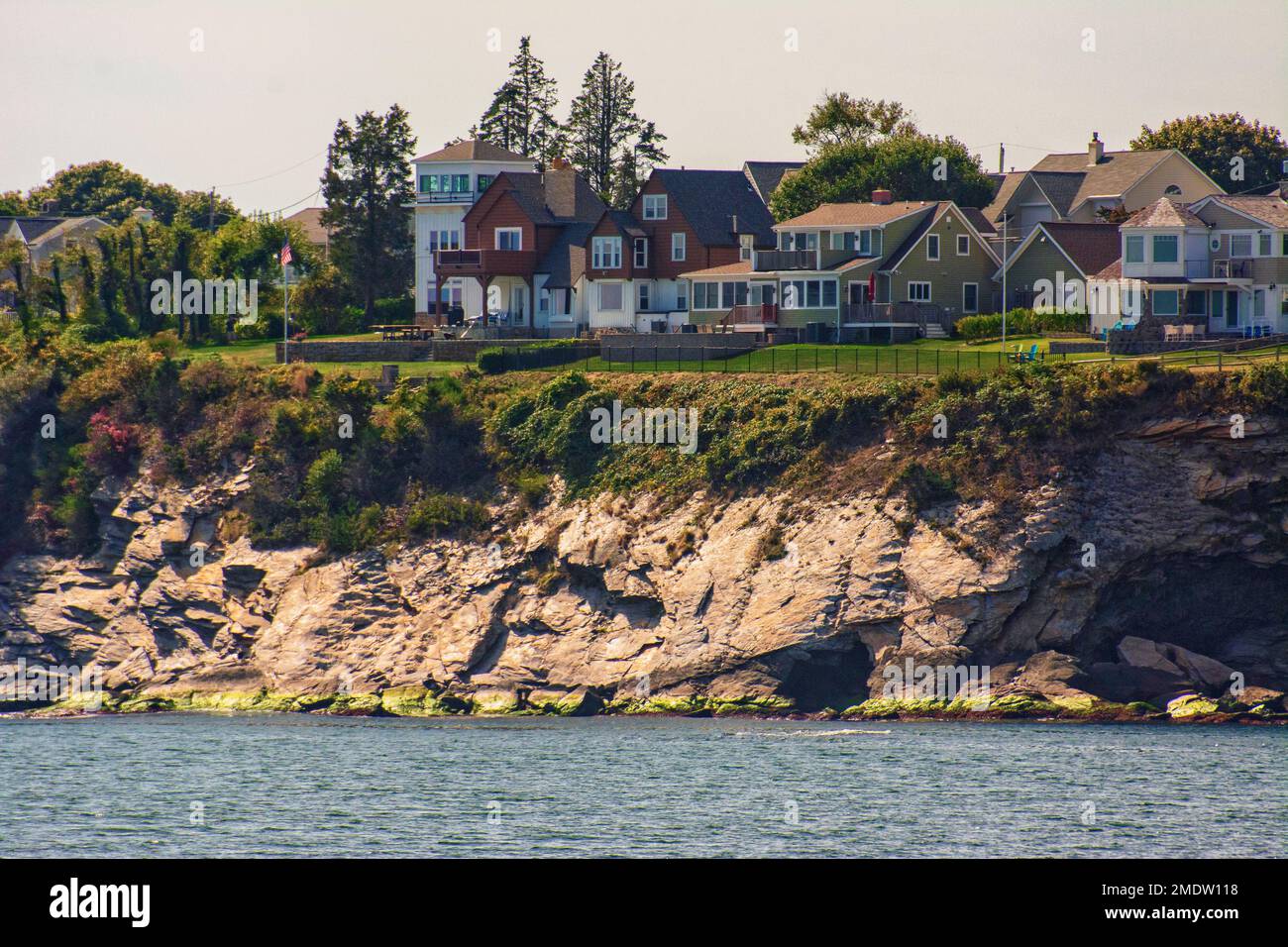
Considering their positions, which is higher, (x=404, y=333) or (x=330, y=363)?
(x=404, y=333)

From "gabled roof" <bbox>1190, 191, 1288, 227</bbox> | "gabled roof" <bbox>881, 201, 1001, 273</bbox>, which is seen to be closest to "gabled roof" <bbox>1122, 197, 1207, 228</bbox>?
"gabled roof" <bbox>1190, 191, 1288, 227</bbox>

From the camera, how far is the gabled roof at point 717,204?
83.7 m

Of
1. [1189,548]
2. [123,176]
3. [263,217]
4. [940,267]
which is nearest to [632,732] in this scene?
[1189,548]

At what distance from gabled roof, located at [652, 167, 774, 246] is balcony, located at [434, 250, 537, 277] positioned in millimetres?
7886

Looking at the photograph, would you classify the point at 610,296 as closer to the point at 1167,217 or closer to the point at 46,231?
the point at 1167,217

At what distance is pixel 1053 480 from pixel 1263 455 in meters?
6.35

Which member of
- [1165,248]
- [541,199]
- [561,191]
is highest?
[561,191]

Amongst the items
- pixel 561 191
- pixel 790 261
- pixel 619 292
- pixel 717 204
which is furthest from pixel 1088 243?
pixel 561 191

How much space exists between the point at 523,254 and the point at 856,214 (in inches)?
659

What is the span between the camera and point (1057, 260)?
7788 cm

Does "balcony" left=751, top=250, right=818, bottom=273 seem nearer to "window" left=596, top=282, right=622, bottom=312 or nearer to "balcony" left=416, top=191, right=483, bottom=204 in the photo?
"window" left=596, top=282, right=622, bottom=312

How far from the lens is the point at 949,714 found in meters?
52.5

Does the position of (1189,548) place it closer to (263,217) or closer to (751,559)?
(751,559)

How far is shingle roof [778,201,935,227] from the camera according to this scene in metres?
78.2
